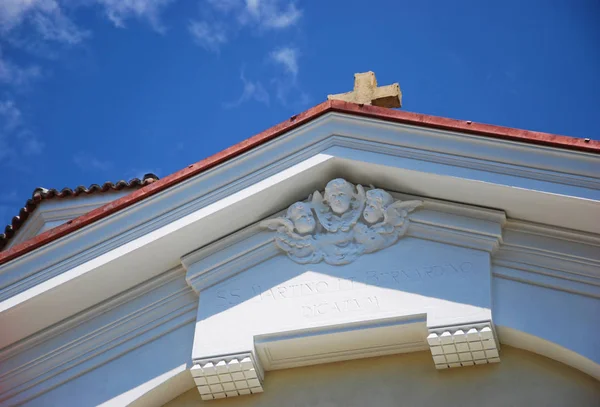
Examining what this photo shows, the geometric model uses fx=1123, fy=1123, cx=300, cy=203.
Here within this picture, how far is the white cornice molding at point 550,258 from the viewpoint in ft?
29.2

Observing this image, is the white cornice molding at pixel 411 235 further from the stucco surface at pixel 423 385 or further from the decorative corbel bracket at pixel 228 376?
the stucco surface at pixel 423 385

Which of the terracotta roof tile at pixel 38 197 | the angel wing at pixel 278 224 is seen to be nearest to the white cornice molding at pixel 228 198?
the angel wing at pixel 278 224

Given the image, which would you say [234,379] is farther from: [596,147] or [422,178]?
[596,147]

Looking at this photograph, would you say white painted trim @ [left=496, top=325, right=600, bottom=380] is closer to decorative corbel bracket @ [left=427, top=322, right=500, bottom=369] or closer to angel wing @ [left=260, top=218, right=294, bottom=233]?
decorative corbel bracket @ [left=427, top=322, right=500, bottom=369]

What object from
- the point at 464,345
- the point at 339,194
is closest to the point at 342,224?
the point at 339,194

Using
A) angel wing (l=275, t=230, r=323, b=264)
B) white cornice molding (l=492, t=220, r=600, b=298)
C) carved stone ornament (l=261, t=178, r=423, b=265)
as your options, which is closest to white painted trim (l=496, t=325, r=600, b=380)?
white cornice molding (l=492, t=220, r=600, b=298)

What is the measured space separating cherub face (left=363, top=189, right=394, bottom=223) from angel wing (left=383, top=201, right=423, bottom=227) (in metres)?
0.05

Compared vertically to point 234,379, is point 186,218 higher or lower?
higher

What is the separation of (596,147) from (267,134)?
8.94 feet

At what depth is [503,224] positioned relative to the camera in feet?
30.6

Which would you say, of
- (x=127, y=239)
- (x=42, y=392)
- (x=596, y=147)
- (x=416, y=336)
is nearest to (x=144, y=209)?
(x=127, y=239)

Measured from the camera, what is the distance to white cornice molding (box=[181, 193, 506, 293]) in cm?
929

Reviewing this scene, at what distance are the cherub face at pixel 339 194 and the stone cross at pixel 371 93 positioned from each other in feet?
4.82

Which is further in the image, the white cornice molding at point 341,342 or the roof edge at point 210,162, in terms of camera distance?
the roof edge at point 210,162
